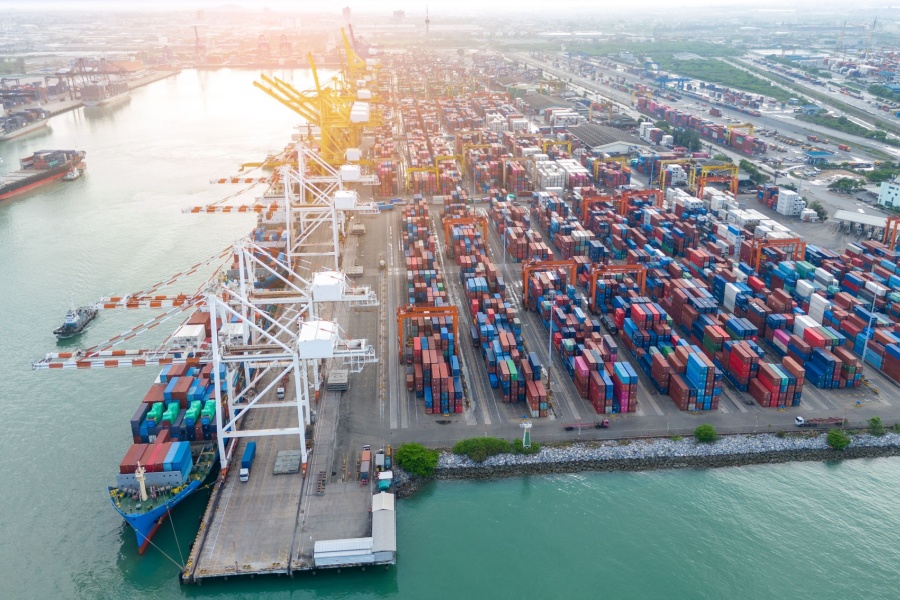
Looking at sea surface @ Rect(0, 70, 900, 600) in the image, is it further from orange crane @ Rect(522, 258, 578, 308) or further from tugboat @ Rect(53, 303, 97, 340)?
orange crane @ Rect(522, 258, 578, 308)

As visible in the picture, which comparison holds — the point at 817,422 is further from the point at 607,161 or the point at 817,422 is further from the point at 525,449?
the point at 607,161

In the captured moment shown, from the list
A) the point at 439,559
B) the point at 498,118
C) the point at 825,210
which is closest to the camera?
the point at 439,559

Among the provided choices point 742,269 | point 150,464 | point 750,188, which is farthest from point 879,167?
point 150,464

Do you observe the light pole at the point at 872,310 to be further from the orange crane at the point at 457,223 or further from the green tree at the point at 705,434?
the orange crane at the point at 457,223

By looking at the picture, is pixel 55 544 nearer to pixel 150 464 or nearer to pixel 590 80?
pixel 150 464

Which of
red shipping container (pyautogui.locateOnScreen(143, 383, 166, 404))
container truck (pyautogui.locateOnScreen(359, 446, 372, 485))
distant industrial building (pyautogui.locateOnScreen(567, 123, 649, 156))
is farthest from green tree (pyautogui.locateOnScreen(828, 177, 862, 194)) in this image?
red shipping container (pyautogui.locateOnScreen(143, 383, 166, 404))

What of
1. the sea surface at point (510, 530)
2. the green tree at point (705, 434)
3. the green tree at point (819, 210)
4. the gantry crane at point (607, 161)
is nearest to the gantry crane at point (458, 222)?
the gantry crane at point (607, 161)
